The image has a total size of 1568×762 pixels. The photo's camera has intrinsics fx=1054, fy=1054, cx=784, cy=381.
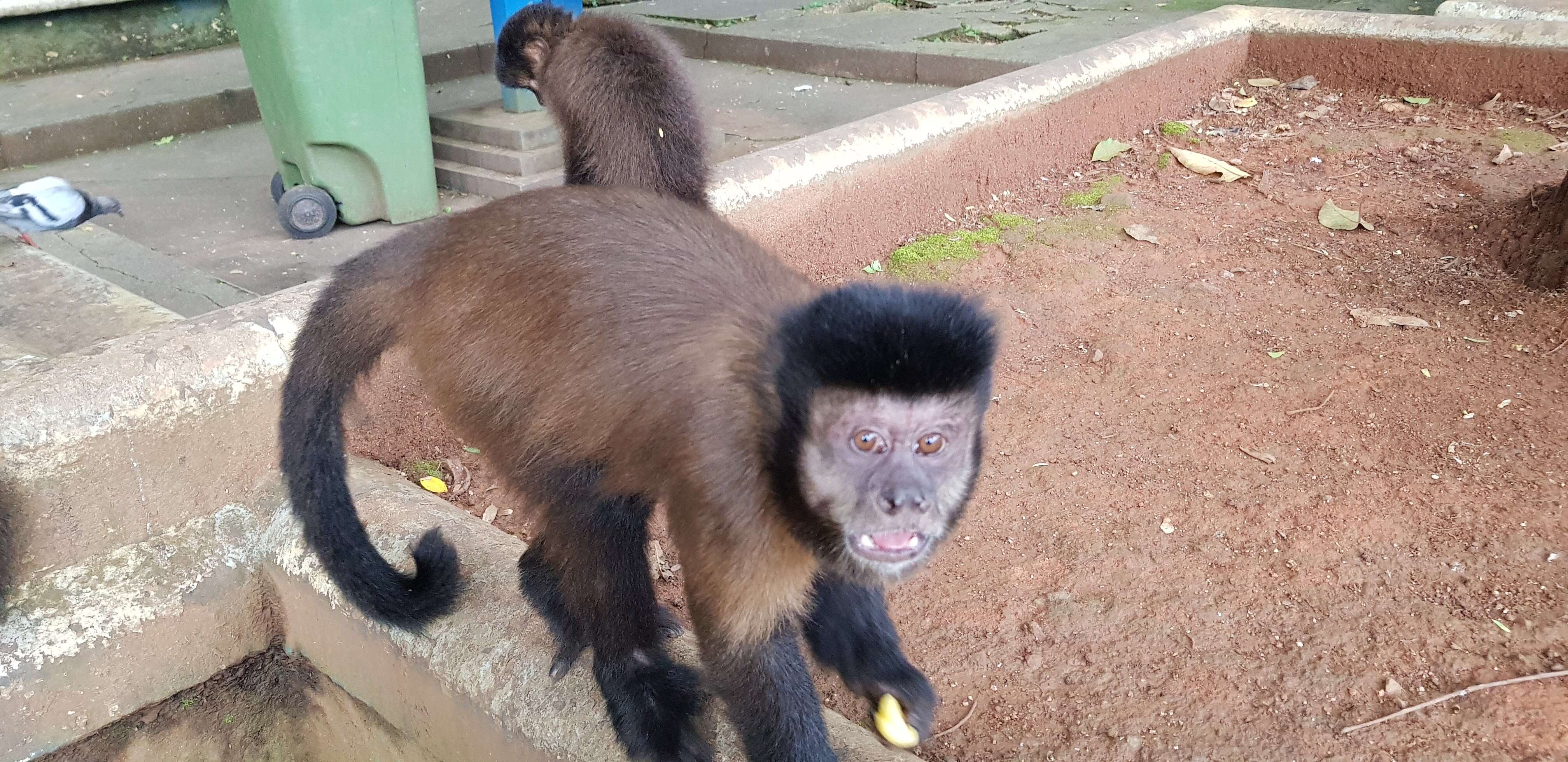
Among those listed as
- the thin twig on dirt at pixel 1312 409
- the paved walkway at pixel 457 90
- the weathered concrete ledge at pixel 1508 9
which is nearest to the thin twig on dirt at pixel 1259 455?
the thin twig on dirt at pixel 1312 409

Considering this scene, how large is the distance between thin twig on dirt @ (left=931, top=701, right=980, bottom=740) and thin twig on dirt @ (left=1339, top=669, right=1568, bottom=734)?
779mm

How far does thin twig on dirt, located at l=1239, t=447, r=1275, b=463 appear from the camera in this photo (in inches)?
126

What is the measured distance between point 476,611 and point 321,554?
373mm

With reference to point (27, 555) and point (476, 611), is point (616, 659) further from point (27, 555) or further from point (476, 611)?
point (27, 555)

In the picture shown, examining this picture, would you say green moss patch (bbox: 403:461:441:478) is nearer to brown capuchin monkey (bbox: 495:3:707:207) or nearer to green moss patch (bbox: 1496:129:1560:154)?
brown capuchin monkey (bbox: 495:3:707:207)

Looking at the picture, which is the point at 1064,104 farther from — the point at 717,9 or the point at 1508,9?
the point at 717,9

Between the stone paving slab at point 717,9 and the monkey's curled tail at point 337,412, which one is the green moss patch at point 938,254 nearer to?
the monkey's curled tail at point 337,412

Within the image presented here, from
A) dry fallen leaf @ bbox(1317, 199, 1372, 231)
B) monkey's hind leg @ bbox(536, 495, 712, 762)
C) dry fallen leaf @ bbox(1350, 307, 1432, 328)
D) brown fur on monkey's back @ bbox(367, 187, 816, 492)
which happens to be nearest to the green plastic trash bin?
brown fur on monkey's back @ bbox(367, 187, 816, 492)

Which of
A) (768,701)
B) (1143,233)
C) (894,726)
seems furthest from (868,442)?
(1143,233)

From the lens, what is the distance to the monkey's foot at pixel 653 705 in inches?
83.4

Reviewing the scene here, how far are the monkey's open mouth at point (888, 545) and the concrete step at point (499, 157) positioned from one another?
3990mm

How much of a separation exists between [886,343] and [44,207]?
A: 13.7 feet

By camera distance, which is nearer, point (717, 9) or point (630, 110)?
point (630, 110)

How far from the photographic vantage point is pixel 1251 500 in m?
3.03
